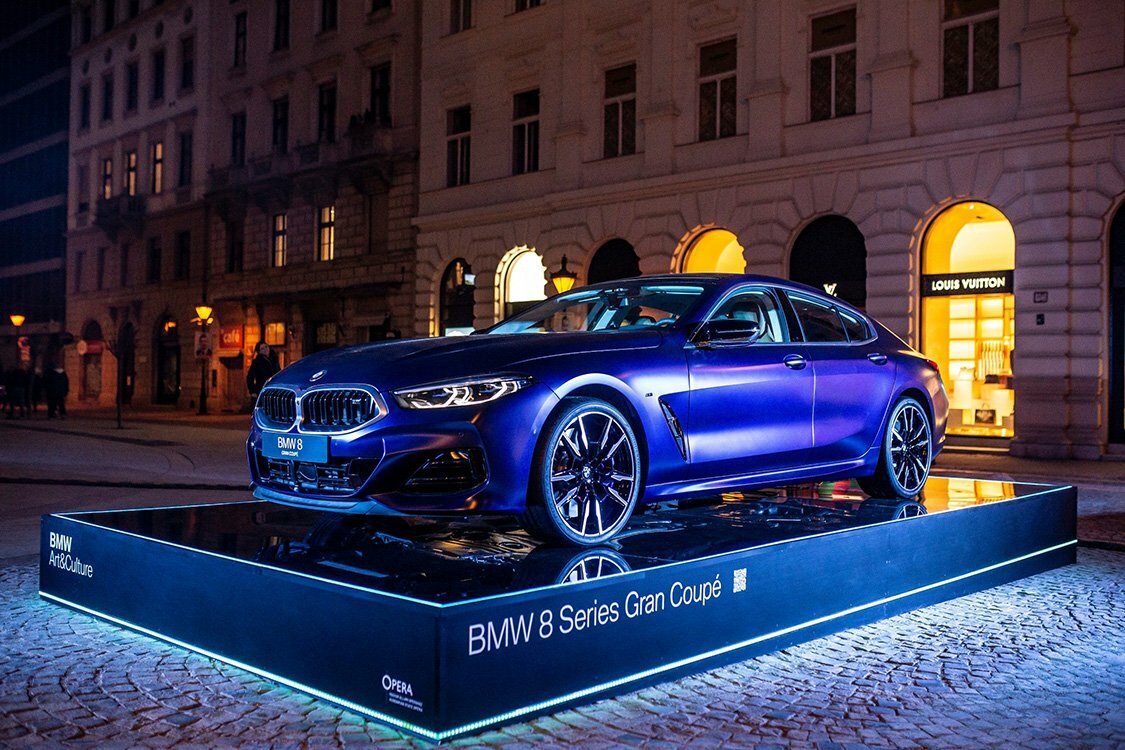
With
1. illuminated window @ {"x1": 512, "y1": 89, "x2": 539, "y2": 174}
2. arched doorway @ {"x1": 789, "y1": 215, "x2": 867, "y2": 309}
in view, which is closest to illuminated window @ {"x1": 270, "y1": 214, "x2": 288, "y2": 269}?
illuminated window @ {"x1": 512, "y1": 89, "x2": 539, "y2": 174}

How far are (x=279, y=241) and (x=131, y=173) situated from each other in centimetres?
1321

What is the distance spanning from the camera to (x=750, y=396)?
594 centimetres

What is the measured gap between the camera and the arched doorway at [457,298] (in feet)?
98.6

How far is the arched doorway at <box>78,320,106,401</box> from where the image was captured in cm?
4916

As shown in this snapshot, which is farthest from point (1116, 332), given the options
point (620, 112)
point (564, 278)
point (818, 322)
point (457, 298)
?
point (457, 298)

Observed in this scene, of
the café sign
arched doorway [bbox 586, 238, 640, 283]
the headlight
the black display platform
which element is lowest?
the black display platform

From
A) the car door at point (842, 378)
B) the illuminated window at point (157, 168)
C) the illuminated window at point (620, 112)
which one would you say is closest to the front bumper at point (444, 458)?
the car door at point (842, 378)

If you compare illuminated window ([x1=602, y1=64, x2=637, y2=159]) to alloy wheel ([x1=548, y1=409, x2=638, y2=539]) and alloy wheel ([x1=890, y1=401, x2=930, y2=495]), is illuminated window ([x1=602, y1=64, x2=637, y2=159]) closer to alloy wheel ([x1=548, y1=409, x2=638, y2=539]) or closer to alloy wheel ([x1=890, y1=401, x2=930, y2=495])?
alloy wheel ([x1=890, y1=401, x2=930, y2=495])

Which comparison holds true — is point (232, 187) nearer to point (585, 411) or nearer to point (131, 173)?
point (131, 173)

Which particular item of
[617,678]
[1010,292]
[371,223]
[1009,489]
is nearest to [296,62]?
[371,223]

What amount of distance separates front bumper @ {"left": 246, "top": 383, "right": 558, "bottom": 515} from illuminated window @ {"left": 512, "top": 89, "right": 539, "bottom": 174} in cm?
2429

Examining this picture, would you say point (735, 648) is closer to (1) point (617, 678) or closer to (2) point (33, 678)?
(1) point (617, 678)

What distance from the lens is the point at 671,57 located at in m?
25.2

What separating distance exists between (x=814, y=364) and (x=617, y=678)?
2.77m
